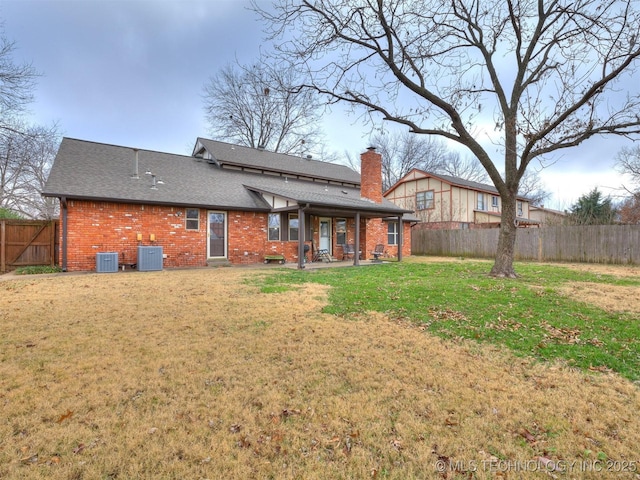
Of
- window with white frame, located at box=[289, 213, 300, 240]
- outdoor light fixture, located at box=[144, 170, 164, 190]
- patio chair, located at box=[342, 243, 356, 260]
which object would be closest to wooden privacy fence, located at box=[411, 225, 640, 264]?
patio chair, located at box=[342, 243, 356, 260]

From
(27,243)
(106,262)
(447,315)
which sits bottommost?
(447,315)

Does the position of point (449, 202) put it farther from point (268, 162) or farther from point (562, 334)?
point (562, 334)

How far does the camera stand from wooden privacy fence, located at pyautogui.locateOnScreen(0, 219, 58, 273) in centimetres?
1178

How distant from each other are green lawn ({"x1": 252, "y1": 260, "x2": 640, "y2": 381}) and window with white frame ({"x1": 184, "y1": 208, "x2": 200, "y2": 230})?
18.4 feet

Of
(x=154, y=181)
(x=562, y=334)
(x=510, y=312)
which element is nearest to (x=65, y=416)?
(x=562, y=334)

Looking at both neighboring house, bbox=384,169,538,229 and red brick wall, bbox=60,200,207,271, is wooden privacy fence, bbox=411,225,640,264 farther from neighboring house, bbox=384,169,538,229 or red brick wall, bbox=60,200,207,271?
red brick wall, bbox=60,200,207,271

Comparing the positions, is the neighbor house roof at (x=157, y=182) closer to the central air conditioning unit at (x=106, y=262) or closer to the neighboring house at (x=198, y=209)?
the neighboring house at (x=198, y=209)

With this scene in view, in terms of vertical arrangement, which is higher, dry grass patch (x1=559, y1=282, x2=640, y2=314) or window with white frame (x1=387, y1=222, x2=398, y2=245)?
window with white frame (x1=387, y1=222, x2=398, y2=245)

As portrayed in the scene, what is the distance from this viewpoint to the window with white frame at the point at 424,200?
2800 cm

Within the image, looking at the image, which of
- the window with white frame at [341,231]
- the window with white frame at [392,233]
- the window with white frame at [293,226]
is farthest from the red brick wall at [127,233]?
the window with white frame at [392,233]

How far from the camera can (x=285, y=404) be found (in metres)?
2.84

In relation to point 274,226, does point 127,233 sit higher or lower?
lower

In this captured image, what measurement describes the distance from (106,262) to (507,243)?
43.6 ft

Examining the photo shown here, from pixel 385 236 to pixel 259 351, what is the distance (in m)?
15.6
